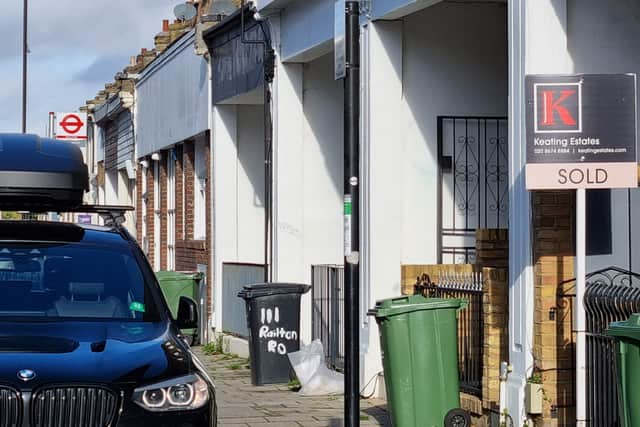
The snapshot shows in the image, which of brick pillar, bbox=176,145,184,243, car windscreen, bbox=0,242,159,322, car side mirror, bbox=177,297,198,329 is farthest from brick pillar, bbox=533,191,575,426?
brick pillar, bbox=176,145,184,243

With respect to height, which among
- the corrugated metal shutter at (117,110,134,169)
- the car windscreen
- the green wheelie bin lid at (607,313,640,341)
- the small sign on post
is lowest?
the green wheelie bin lid at (607,313,640,341)

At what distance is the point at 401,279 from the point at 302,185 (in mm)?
4533

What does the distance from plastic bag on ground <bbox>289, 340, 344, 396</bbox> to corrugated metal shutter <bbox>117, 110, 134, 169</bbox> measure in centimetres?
1845

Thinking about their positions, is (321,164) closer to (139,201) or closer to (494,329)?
(494,329)

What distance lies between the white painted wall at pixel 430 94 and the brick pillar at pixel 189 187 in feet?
35.9

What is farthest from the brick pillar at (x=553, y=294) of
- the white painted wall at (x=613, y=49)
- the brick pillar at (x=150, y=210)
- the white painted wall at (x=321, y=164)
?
the brick pillar at (x=150, y=210)

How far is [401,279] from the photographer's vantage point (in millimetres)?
13391

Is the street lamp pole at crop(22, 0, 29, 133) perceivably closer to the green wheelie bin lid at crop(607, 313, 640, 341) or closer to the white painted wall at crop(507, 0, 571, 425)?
the white painted wall at crop(507, 0, 571, 425)

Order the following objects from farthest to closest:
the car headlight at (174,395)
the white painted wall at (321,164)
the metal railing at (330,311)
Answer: the white painted wall at (321,164), the metal railing at (330,311), the car headlight at (174,395)

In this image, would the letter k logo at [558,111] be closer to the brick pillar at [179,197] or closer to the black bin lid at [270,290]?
the black bin lid at [270,290]

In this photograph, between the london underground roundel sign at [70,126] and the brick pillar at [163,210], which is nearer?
the brick pillar at [163,210]

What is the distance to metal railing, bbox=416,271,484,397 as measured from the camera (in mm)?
11570

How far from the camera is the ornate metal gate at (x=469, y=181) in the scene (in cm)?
1364

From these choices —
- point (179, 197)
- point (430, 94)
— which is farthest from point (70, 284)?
point (179, 197)
